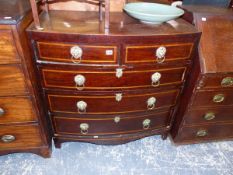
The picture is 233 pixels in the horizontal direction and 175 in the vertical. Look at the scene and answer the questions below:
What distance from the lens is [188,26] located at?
1173mm

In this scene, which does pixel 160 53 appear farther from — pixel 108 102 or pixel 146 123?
pixel 146 123

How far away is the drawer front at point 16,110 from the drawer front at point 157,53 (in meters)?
0.64

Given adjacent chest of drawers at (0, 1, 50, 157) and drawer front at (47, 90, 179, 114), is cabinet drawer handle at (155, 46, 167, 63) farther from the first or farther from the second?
adjacent chest of drawers at (0, 1, 50, 157)

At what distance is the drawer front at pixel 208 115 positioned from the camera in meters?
1.41

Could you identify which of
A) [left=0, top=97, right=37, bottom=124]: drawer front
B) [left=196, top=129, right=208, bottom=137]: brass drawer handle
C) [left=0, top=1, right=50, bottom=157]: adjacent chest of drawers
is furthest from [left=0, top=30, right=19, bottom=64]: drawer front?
[left=196, top=129, right=208, bottom=137]: brass drawer handle

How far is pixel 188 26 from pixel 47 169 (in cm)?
133

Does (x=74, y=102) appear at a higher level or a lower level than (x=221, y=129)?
higher

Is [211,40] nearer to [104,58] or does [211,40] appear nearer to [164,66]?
[164,66]

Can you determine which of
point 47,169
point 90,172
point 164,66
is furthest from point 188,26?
point 47,169

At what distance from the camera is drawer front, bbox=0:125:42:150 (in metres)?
1.25

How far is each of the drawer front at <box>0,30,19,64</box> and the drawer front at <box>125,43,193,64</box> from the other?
21.8 inches

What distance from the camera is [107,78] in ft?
3.75

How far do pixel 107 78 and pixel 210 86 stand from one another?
2.18 ft

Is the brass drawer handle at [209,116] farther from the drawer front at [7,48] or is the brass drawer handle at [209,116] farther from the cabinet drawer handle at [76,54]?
the drawer front at [7,48]
